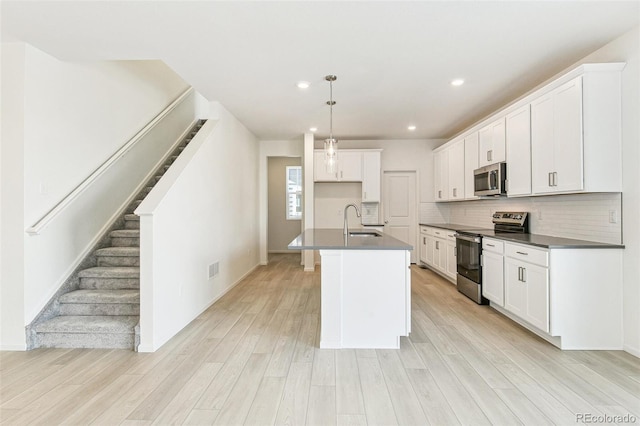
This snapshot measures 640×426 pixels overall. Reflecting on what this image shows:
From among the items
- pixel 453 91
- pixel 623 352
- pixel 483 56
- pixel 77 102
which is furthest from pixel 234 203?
pixel 623 352

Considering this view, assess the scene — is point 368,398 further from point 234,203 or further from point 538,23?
point 234,203

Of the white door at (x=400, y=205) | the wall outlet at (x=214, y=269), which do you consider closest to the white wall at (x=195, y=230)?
the wall outlet at (x=214, y=269)

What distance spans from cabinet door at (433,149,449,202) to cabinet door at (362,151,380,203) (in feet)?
3.82

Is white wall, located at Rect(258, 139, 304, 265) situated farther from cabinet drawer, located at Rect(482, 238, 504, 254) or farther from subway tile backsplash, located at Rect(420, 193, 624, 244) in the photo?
cabinet drawer, located at Rect(482, 238, 504, 254)

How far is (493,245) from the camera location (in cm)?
369

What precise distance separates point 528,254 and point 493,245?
65cm

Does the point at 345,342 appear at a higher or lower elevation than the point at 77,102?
lower

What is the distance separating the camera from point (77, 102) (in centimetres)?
330

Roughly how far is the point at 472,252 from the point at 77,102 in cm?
483

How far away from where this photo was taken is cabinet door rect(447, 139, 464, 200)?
5277mm

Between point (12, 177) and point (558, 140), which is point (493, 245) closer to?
point (558, 140)

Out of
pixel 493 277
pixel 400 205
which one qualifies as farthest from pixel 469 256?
pixel 400 205

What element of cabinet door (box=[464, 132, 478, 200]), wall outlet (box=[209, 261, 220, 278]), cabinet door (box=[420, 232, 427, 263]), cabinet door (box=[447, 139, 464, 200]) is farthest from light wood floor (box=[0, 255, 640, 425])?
cabinet door (box=[420, 232, 427, 263])

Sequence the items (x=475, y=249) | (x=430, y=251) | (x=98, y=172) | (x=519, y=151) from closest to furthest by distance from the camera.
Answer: (x=98, y=172) < (x=519, y=151) < (x=475, y=249) < (x=430, y=251)
